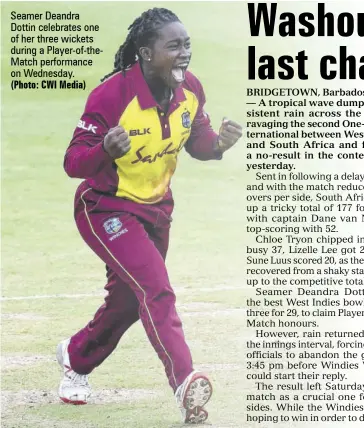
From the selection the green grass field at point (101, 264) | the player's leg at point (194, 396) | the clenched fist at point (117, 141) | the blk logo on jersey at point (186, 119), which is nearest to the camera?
the clenched fist at point (117, 141)

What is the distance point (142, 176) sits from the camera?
7000mm

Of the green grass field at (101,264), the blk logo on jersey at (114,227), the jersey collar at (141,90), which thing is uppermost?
the jersey collar at (141,90)

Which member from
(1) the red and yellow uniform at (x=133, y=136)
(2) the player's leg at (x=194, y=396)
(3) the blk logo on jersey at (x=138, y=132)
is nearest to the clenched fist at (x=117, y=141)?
(1) the red and yellow uniform at (x=133, y=136)

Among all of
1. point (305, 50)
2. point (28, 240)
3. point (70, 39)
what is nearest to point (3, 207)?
point (28, 240)

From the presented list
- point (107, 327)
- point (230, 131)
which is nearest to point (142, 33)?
point (230, 131)

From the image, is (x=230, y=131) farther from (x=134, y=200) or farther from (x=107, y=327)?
(x=107, y=327)

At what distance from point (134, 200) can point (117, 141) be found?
0.63m

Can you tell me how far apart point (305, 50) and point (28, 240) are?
500cm

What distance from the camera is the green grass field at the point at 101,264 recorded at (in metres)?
7.54

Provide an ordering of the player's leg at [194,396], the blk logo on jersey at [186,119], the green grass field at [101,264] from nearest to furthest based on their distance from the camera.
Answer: the player's leg at [194,396] → the blk logo on jersey at [186,119] → the green grass field at [101,264]

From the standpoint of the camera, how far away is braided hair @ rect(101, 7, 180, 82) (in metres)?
6.91

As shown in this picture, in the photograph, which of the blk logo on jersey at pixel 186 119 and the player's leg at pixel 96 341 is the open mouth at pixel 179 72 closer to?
the blk logo on jersey at pixel 186 119

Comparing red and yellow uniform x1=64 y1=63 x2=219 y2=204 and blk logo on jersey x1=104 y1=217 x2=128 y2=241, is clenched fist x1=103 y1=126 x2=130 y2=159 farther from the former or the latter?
blk logo on jersey x1=104 y1=217 x2=128 y2=241

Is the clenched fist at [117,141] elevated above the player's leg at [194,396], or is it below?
above
